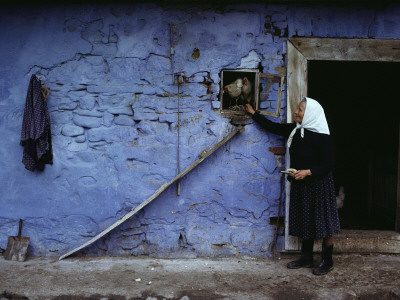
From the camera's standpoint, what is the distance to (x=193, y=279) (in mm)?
3238

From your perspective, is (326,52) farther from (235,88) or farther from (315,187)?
(315,187)

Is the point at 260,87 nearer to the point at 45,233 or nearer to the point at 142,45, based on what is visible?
the point at 142,45

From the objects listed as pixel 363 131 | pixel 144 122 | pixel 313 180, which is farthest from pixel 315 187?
pixel 363 131

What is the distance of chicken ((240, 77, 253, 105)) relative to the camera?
3669mm

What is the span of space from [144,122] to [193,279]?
67.9 inches

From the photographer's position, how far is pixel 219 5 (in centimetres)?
368

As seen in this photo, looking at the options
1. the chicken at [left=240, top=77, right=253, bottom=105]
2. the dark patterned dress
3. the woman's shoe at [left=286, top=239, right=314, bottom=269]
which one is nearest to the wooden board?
the chicken at [left=240, top=77, right=253, bottom=105]

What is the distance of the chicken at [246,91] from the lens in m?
3.67

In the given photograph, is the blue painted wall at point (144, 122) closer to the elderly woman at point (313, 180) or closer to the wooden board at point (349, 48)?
the wooden board at point (349, 48)

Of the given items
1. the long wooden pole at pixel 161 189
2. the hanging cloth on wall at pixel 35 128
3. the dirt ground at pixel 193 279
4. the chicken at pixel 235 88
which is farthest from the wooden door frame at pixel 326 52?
the hanging cloth on wall at pixel 35 128

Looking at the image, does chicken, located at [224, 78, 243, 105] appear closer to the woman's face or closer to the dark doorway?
the woman's face

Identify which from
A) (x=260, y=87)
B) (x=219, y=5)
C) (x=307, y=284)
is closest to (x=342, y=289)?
(x=307, y=284)

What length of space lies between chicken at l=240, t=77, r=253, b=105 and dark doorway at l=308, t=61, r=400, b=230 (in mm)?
779

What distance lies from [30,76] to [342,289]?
386cm
